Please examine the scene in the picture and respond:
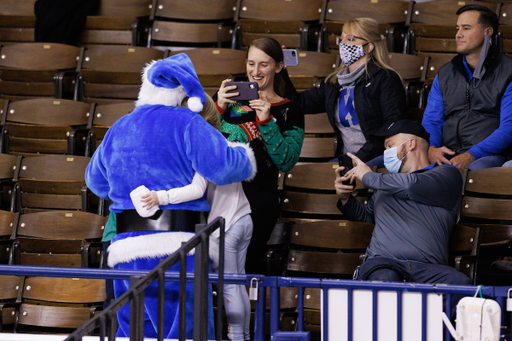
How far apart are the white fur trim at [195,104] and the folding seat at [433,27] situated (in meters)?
3.11

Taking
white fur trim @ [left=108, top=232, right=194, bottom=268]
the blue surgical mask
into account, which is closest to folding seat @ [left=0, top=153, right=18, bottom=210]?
white fur trim @ [left=108, top=232, right=194, bottom=268]

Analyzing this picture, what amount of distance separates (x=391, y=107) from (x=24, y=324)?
2.26 meters

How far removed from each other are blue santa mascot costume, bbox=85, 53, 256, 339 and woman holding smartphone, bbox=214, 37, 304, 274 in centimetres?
40

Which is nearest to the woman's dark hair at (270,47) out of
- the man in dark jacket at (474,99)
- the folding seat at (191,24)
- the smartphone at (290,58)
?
the smartphone at (290,58)

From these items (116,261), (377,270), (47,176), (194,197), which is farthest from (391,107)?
(47,176)

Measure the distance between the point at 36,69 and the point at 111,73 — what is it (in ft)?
2.28

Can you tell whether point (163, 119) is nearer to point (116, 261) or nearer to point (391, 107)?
point (116, 261)

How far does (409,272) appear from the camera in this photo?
8.70ft

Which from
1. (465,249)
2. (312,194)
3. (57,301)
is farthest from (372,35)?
(57,301)

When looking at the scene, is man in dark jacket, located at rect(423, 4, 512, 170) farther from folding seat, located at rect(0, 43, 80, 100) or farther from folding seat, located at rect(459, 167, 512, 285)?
folding seat, located at rect(0, 43, 80, 100)

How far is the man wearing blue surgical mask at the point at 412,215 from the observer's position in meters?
2.64

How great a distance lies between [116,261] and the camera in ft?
7.63

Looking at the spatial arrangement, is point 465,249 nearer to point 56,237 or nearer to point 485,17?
point 485,17

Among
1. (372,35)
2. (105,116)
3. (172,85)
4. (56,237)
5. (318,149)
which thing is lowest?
(56,237)
